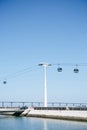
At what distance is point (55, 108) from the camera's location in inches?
3406

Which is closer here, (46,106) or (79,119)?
(79,119)

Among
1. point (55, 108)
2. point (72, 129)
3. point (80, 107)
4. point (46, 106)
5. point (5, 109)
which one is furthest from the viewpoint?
point (5, 109)

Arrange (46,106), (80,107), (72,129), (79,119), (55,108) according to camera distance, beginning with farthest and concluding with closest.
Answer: (46,106), (55,108), (80,107), (79,119), (72,129)

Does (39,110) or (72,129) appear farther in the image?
(39,110)

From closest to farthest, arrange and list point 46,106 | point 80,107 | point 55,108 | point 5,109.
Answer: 1. point 80,107
2. point 55,108
3. point 46,106
4. point 5,109

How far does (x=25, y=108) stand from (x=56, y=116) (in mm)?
23545

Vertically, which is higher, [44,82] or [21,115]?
[44,82]

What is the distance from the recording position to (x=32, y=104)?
99.1 meters

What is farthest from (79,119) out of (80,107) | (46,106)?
(46,106)

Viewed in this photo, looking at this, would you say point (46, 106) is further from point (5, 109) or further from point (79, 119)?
point (79, 119)

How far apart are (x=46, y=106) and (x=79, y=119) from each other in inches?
952

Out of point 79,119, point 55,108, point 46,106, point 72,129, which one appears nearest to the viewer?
point 72,129

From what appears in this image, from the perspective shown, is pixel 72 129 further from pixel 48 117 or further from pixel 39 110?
pixel 39 110

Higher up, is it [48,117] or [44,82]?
[44,82]
